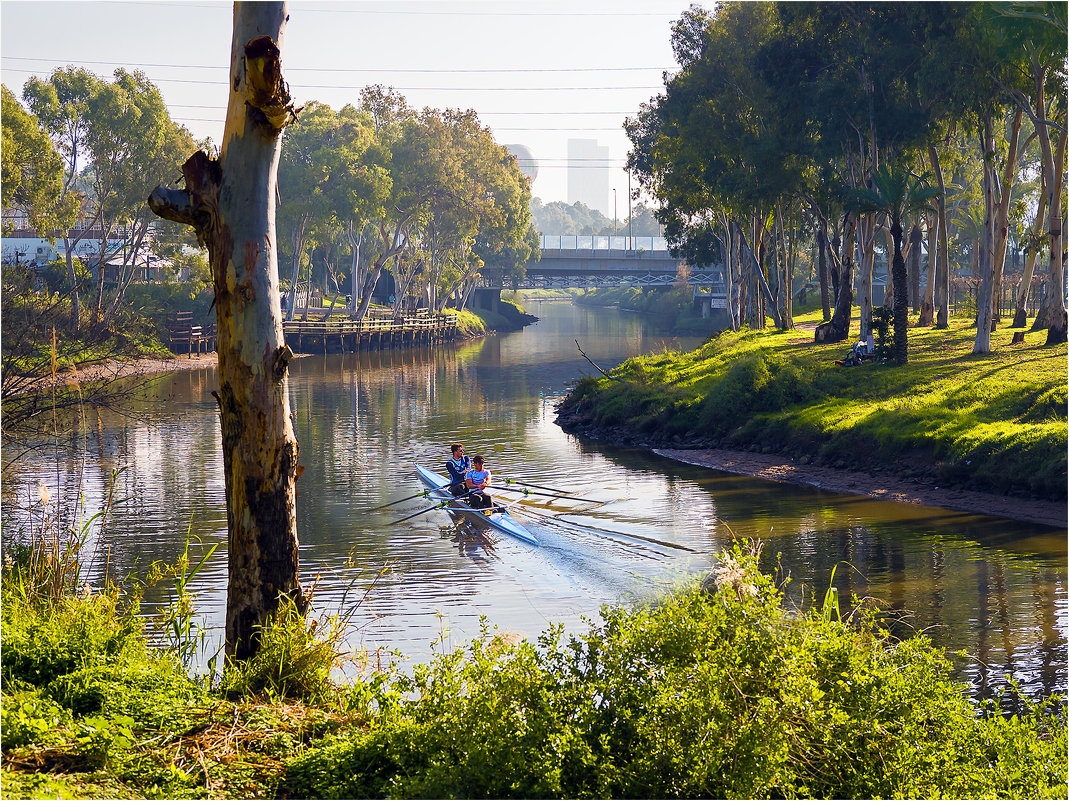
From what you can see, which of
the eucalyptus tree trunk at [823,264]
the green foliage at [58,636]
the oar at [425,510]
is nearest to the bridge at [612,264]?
the eucalyptus tree trunk at [823,264]

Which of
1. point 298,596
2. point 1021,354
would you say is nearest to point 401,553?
point 298,596

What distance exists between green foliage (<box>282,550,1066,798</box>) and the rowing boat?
1122cm

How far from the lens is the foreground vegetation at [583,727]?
5410 millimetres

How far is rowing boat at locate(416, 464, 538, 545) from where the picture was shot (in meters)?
17.9

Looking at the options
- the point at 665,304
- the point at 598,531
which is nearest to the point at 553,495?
the point at 598,531

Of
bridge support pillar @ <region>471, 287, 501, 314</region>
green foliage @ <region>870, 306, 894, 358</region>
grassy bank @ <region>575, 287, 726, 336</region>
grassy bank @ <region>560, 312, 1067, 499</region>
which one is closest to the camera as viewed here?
grassy bank @ <region>560, 312, 1067, 499</region>

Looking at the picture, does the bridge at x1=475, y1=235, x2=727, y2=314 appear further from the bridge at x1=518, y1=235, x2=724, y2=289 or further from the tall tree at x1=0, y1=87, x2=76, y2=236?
the tall tree at x1=0, y1=87, x2=76, y2=236

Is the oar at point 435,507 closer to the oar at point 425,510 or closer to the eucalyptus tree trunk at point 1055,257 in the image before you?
the oar at point 425,510

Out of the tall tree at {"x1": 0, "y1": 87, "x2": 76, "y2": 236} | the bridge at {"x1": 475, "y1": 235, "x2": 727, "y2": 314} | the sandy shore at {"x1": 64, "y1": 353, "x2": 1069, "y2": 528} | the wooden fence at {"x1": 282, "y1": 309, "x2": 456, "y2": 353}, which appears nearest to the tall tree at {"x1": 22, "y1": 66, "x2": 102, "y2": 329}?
the tall tree at {"x1": 0, "y1": 87, "x2": 76, "y2": 236}

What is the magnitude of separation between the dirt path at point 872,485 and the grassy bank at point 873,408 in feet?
1.08

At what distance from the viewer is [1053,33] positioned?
2517cm

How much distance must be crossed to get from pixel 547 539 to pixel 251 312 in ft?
35.4

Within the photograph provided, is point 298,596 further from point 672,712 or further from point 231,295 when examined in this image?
point 672,712

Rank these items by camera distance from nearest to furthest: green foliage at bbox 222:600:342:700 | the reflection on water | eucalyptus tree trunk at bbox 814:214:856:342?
green foliage at bbox 222:600:342:700 → the reflection on water → eucalyptus tree trunk at bbox 814:214:856:342
